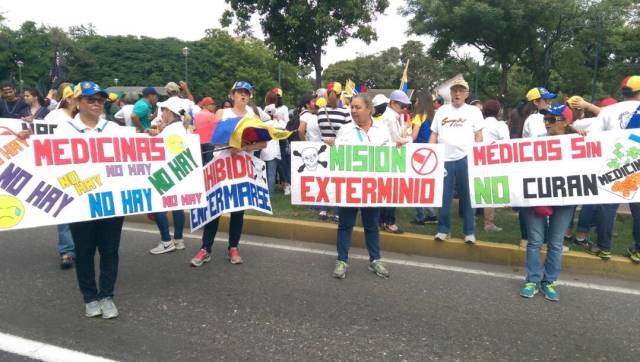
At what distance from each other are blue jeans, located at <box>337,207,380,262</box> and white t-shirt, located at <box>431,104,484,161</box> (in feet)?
4.67

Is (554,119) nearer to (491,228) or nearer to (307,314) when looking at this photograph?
(491,228)

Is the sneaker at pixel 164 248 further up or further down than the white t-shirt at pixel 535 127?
further down

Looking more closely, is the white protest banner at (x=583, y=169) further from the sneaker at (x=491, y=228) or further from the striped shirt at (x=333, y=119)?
the striped shirt at (x=333, y=119)

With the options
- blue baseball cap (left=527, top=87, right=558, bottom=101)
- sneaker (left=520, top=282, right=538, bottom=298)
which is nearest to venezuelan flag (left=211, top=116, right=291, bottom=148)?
sneaker (left=520, top=282, right=538, bottom=298)

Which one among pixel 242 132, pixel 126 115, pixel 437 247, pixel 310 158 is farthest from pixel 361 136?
pixel 126 115

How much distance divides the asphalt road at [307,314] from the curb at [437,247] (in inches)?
7.9

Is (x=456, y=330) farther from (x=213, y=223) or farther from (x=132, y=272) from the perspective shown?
(x=132, y=272)

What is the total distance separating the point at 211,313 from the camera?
381cm

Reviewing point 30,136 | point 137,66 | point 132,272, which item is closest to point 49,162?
point 30,136

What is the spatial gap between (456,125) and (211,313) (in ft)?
11.5

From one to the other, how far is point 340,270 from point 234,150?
1.64 metres

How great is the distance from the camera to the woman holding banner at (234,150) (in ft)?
15.8

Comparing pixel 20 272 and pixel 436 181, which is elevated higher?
pixel 436 181

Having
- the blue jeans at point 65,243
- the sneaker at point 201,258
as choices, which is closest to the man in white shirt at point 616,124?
the sneaker at point 201,258
